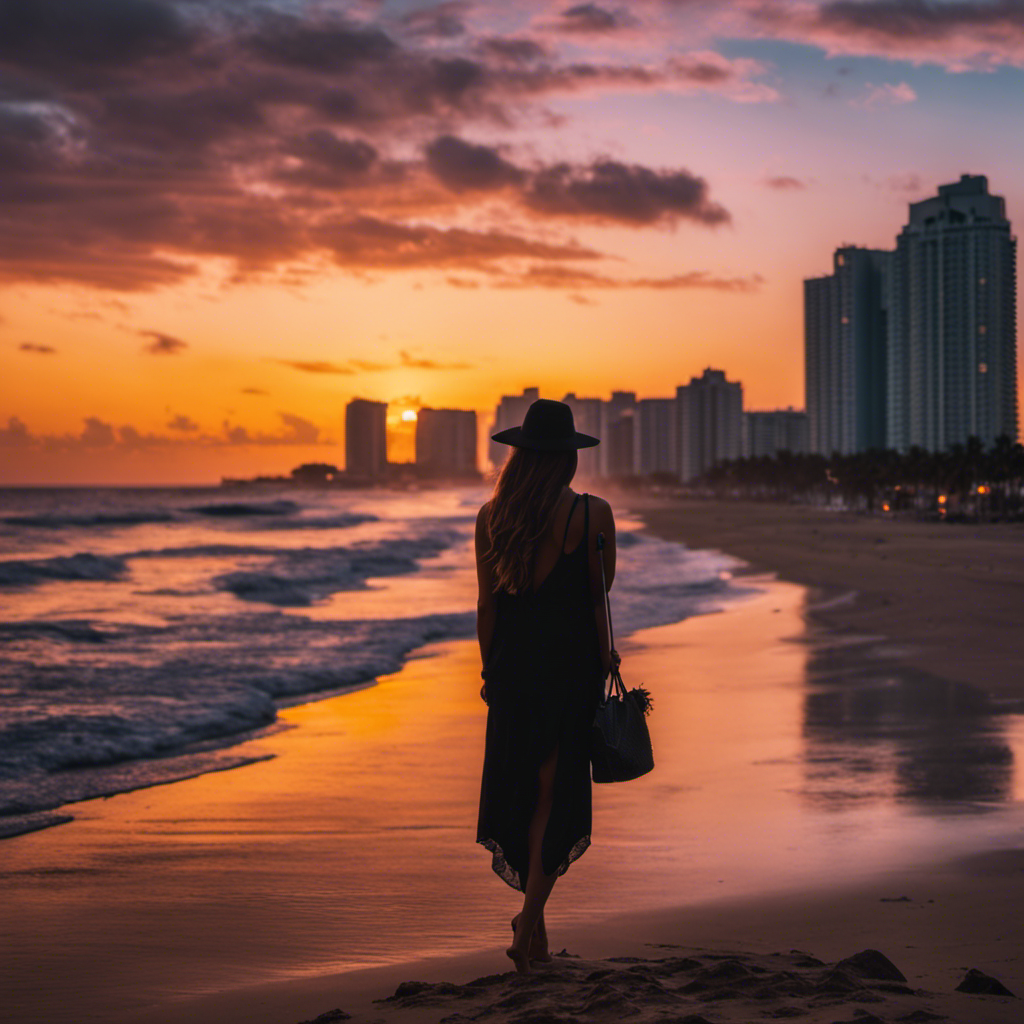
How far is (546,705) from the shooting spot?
346cm

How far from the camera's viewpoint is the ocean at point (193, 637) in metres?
8.14

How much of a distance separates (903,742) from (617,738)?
201 inches

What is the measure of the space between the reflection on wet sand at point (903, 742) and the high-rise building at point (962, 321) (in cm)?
15102

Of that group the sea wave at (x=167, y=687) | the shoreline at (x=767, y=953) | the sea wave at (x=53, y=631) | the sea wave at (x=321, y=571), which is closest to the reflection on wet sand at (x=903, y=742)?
the shoreline at (x=767, y=953)

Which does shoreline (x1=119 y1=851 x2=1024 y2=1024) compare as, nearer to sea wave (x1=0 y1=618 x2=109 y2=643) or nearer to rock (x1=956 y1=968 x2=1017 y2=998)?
rock (x1=956 y1=968 x2=1017 y2=998)

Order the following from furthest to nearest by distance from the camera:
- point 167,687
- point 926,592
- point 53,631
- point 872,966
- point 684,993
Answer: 1. point 926,592
2. point 53,631
3. point 167,687
4. point 872,966
5. point 684,993

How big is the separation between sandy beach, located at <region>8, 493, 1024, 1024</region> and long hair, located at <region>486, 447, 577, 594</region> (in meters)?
1.26

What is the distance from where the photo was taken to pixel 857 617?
1748 centimetres

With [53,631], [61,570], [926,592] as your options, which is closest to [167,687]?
[53,631]

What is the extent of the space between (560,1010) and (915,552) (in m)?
A: 37.2

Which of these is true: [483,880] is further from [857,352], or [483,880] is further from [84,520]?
[857,352]

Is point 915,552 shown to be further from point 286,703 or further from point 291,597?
point 286,703

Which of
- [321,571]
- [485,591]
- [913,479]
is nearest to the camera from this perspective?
[485,591]

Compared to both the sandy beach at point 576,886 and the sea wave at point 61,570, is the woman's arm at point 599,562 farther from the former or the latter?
the sea wave at point 61,570
